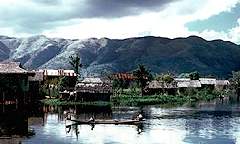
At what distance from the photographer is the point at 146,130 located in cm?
6306

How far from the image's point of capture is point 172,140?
53.9 meters

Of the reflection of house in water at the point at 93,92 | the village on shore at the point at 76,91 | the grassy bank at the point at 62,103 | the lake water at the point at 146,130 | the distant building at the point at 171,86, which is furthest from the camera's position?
the distant building at the point at 171,86

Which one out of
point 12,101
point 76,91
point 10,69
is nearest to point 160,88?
point 76,91

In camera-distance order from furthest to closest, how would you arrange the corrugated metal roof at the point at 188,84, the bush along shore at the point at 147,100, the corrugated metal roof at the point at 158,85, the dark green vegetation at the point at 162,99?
1. the corrugated metal roof at the point at 188,84
2. the corrugated metal roof at the point at 158,85
3. the dark green vegetation at the point at 162,99
4. the bush along shore at the point at 147,100

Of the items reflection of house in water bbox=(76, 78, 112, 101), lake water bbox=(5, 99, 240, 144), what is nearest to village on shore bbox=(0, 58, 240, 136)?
reflection of house in water bbox=(76, 78, 112, 101)

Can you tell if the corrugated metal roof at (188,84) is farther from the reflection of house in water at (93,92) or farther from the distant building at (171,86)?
the reflection of house in water at (93,92)

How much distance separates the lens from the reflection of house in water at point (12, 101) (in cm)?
5247

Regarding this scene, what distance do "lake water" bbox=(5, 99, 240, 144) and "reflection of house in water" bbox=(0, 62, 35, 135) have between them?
2485mm

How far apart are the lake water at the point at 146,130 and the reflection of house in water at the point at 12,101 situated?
8.15 feet

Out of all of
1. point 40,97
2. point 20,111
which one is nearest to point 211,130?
point 20,111

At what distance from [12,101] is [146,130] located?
18025 mm

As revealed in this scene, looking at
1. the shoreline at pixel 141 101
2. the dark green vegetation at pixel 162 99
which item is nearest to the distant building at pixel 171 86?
the dark green vegetation at pixel 162 99

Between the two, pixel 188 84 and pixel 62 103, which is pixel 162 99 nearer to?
pixel 62 103

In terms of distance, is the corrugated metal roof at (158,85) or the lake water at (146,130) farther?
the corrugated metal roof at (158,85)
